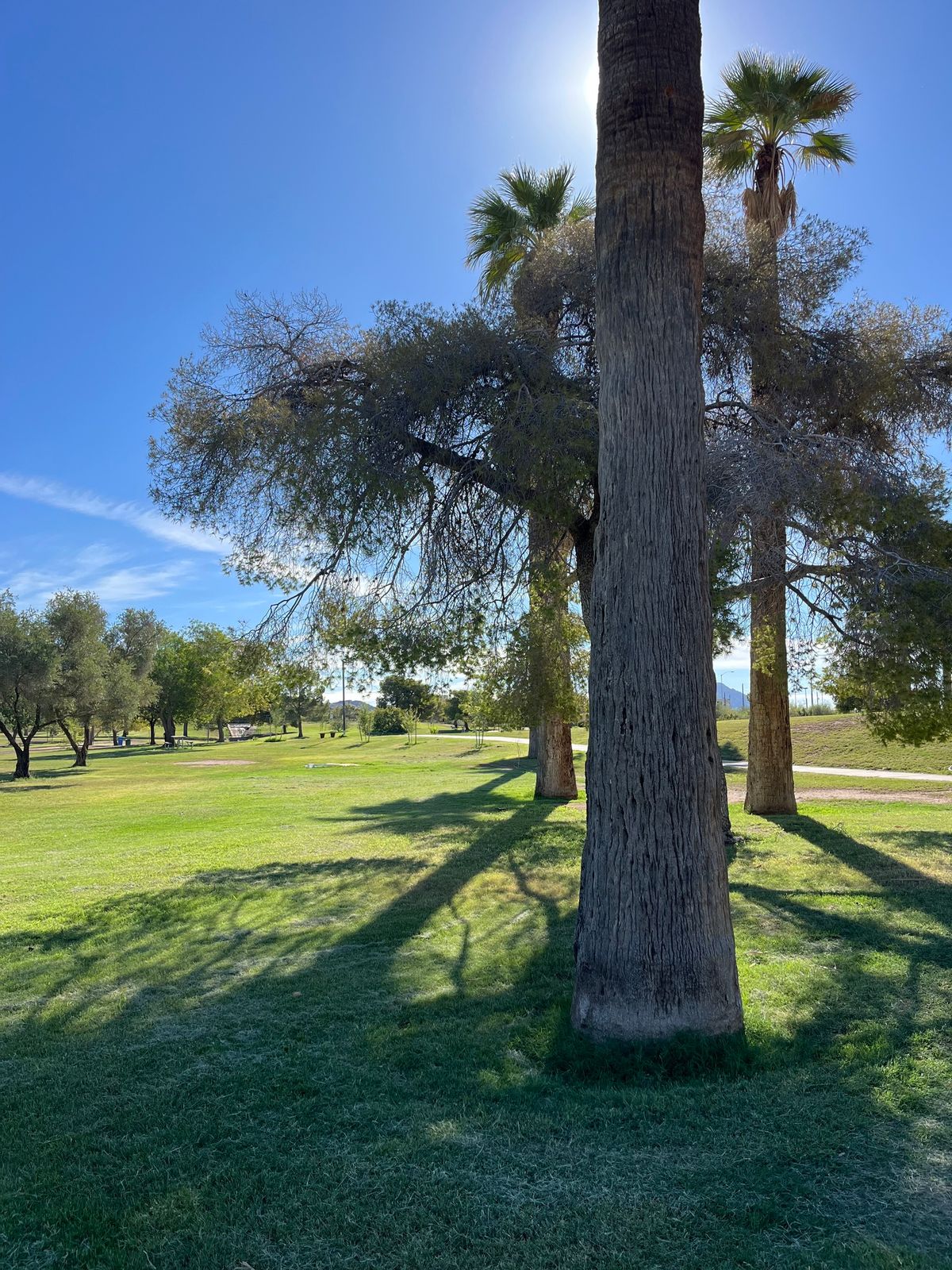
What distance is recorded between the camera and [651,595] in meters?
4.87

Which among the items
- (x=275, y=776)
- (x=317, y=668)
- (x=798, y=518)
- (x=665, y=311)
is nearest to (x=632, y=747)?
(x=665, y=311)

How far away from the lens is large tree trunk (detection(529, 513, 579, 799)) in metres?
10.6

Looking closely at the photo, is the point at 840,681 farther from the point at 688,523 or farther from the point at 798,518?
the point at 688,523

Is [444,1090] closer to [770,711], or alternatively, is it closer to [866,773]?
[770,711]

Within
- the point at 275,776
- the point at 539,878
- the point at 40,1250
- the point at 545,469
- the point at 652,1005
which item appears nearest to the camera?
the point at 40,1250

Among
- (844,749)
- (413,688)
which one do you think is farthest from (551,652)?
(844,749)

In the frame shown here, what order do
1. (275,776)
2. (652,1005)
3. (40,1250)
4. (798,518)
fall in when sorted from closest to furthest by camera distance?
(40,1250), (652,1005), (798,518), (275,776)

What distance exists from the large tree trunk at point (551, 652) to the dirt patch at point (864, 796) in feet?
12.9

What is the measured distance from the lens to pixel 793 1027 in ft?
16.0

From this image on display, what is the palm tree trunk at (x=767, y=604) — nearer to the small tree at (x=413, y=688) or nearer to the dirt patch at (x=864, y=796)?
the dirt patch at (x=864, y=796)

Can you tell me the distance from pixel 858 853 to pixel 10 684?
31955 mm

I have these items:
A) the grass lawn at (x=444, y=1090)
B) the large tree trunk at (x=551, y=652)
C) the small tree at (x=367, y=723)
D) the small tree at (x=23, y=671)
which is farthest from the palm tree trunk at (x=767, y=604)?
the small tree at (x=367, y=723)

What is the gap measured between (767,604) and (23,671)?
30.2 metres

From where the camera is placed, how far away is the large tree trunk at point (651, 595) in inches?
184
